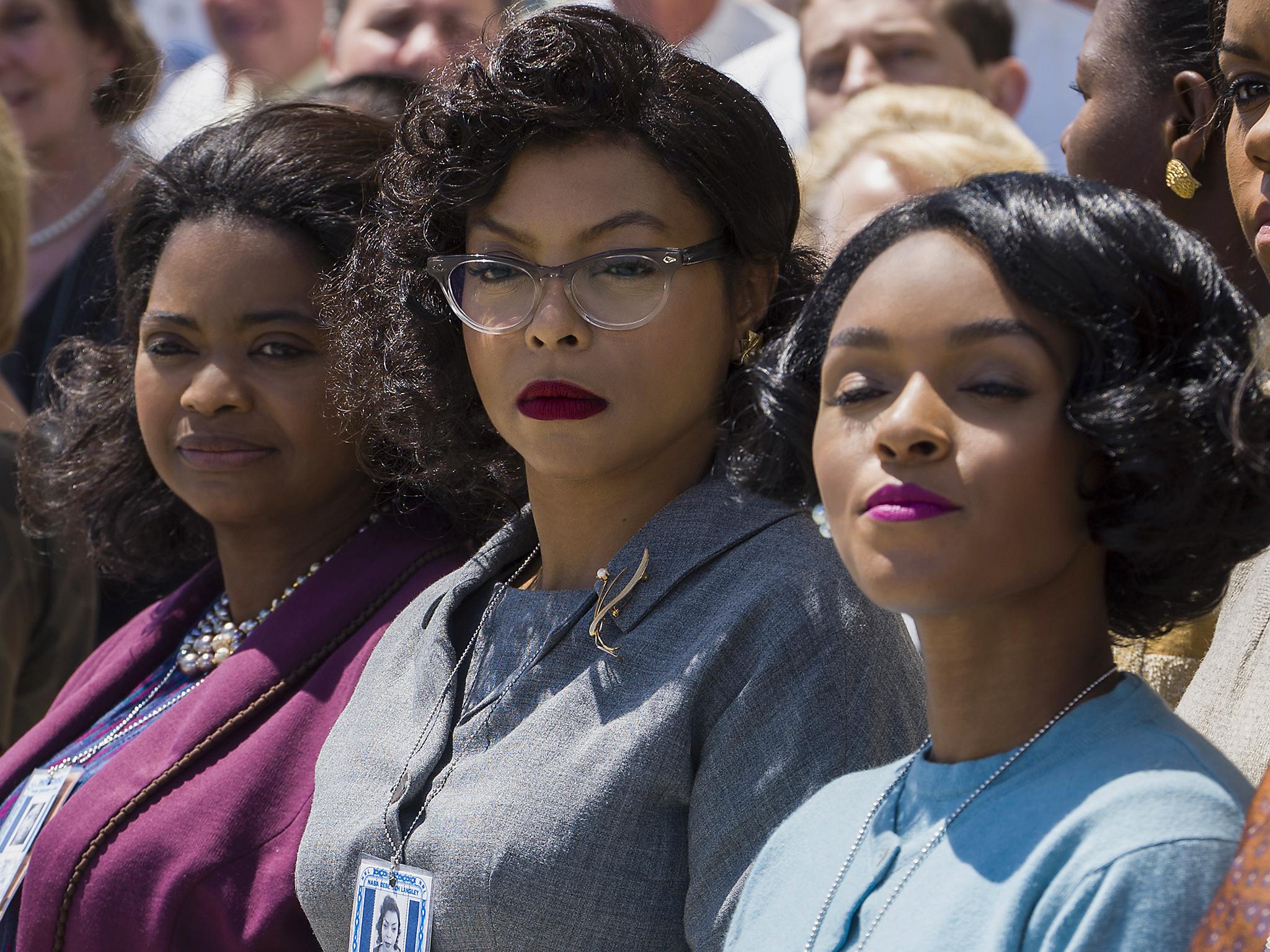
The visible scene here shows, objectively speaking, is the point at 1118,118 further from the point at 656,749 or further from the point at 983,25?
the point at 983,25

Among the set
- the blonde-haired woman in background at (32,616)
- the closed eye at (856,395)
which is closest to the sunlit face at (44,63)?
the blonde-haired woman in background at (32,616)

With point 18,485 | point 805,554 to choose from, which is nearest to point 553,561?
point 805,554

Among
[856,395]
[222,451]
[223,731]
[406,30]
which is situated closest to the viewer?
[856,395]

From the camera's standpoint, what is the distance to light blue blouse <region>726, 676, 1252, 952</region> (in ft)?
4.23

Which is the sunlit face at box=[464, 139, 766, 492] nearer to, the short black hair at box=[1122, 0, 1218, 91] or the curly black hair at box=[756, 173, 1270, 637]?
the curly black hair at box=[756, 173, 1270, 637]

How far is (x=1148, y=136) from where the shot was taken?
→ 2666 millimetres

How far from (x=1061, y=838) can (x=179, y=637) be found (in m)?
2.02

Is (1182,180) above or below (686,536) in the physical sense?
above

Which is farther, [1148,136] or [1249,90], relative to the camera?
[1148,136]

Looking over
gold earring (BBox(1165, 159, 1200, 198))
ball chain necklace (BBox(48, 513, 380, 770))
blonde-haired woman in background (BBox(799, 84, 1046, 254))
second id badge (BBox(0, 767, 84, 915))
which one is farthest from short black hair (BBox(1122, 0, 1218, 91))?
second id badge (BBox(0, 767, 84, 915))

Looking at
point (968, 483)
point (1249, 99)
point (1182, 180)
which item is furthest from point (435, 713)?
point (1182, 180)

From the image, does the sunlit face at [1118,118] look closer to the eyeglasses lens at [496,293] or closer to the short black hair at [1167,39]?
the short black hair at [1167,39]

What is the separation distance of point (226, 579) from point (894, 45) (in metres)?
2.40

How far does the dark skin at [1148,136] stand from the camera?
2516mm
